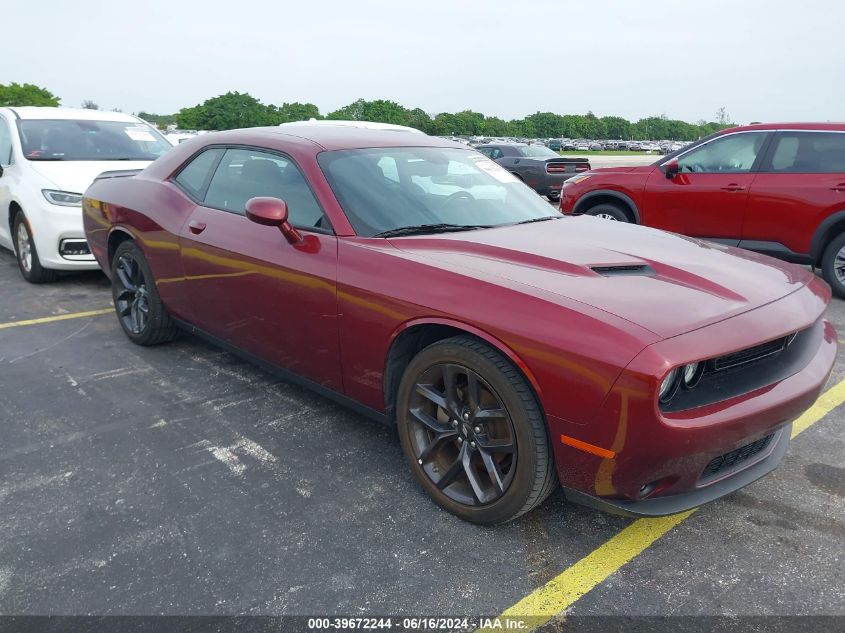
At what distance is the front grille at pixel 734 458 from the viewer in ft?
7.55

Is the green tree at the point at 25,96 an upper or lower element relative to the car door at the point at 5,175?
upper

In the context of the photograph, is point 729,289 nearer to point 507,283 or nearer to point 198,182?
point 507,283

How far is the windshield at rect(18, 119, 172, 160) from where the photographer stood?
657cm

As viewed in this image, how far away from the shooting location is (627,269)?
2.64m

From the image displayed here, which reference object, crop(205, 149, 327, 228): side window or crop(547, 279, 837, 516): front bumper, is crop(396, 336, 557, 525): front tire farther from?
crop(205, 149, 327, 228): side window

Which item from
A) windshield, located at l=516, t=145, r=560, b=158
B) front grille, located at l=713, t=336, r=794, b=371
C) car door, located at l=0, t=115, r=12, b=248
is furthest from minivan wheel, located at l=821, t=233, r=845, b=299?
windshield, located at l=516, t=145, r=560, b=158

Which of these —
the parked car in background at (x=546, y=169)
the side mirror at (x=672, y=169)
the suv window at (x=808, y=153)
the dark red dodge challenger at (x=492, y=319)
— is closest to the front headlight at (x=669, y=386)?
the dark red dodge challenger at (x=492, y=319)

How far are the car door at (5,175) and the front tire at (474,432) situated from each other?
5577 millimetres

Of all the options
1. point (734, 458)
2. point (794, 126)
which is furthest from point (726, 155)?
point (734, 458)

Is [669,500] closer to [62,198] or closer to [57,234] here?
[57,234]

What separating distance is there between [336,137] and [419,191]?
25.6 inches

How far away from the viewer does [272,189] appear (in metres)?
3.47

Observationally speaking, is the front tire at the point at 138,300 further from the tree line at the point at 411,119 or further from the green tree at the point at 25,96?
the green tree at the point at 25,96

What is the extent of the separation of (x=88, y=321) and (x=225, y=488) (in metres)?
3.11
